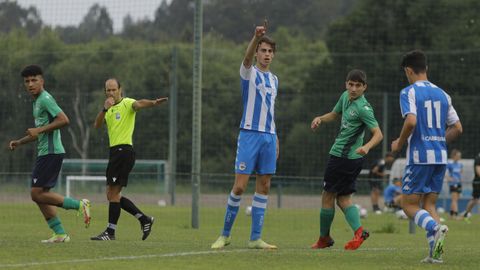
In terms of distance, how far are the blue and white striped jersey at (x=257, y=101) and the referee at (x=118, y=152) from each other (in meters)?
1.98

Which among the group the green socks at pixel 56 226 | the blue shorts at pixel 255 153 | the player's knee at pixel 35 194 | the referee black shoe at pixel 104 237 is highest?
the blue shorts at pixel 255 153

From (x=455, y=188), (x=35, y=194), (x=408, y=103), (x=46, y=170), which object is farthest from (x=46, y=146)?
(x=455, y=188)

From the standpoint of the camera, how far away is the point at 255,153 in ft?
38.3

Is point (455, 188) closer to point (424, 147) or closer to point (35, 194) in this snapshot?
point (35, 194)

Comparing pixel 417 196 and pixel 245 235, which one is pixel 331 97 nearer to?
pixel 245 235

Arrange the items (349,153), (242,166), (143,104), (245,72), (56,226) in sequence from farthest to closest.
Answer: (143,104) < (56,226) < (349,153) < (242,166) < (245,72)

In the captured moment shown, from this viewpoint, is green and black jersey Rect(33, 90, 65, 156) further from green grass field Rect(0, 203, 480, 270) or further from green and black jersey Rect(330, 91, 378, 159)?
green and black jersey Rect(330, 91, 378, 159)

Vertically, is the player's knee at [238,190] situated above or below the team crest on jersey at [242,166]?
below

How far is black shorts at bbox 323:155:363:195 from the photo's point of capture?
12.3 metres

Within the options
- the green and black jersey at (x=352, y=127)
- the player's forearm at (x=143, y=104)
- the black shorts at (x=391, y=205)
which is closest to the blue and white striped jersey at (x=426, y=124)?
the green and black jersey at (x=352, y=127)

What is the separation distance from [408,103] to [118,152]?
458 centimetres

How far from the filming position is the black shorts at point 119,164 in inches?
524

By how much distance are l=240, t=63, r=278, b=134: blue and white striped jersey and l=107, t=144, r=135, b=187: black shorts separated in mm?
2283

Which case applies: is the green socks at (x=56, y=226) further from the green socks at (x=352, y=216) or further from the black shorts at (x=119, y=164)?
the green socks at (x=352, y=216)
